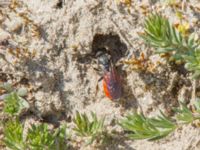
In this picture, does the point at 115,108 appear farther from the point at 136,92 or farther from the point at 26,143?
the point at 26,143

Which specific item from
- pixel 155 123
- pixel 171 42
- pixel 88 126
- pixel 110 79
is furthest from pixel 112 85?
pixel 171 42

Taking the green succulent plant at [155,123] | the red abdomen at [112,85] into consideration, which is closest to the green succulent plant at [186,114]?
the green succulent plant at [155,123]

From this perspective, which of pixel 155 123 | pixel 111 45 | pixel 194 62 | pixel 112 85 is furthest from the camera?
pixel 111 45

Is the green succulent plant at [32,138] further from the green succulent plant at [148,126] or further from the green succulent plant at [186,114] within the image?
the green succulent plant at [186,114]

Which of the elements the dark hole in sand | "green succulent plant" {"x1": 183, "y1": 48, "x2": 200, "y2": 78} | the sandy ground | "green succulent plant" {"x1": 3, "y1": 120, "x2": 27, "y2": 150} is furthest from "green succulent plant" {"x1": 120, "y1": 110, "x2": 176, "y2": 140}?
"green succulent plant" {"x1": 3, "y1": 120, "x2": 27, "y2": 150}

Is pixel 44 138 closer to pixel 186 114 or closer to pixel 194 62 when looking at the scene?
pixel 186 114

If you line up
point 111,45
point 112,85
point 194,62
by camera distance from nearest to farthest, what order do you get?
1. point 194,62
2. point 112,85
3. point 111,45
